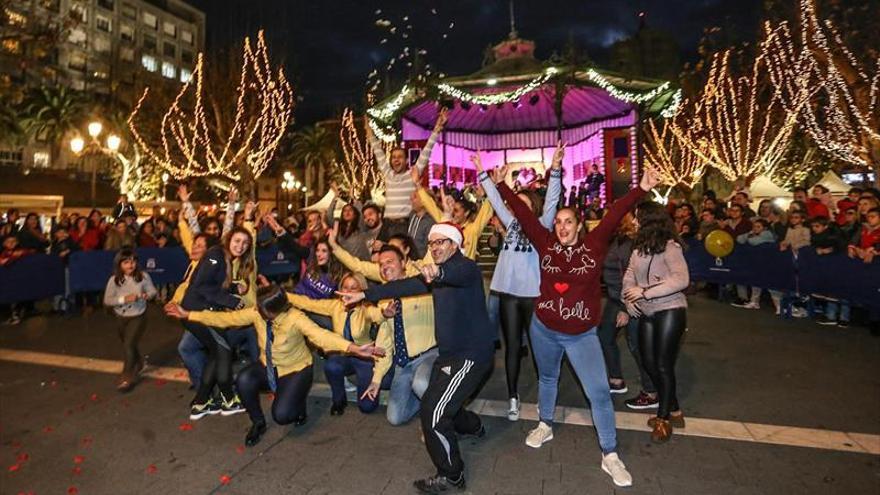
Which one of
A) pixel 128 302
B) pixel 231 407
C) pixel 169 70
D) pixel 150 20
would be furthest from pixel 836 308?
pixel 169 70

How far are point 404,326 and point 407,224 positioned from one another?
89.6 inches

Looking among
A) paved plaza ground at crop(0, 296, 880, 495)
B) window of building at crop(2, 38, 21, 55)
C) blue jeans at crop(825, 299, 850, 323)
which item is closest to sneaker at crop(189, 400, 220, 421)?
paved plaza ground at crop(0, 296, 880, 495)

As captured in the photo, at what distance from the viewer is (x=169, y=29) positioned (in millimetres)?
77750

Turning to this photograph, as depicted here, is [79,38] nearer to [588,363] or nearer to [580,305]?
[580,305]

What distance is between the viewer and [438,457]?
3.59 meters

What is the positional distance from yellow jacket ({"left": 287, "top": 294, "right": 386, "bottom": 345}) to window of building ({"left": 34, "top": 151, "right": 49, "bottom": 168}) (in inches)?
2585

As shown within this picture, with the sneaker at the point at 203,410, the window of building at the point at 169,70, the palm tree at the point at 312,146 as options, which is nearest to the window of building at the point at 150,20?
the window of building at the point at 169,70

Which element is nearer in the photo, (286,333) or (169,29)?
(286,333)

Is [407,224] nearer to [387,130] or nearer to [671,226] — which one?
[671,226]

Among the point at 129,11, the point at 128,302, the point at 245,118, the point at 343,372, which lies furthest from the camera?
the point at 129,11

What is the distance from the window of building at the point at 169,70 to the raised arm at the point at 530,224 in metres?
87.6

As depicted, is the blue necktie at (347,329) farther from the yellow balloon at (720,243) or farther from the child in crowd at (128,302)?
the yellow balloon at (720,243)

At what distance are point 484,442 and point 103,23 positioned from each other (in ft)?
277

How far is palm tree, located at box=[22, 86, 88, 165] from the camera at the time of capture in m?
47.0
